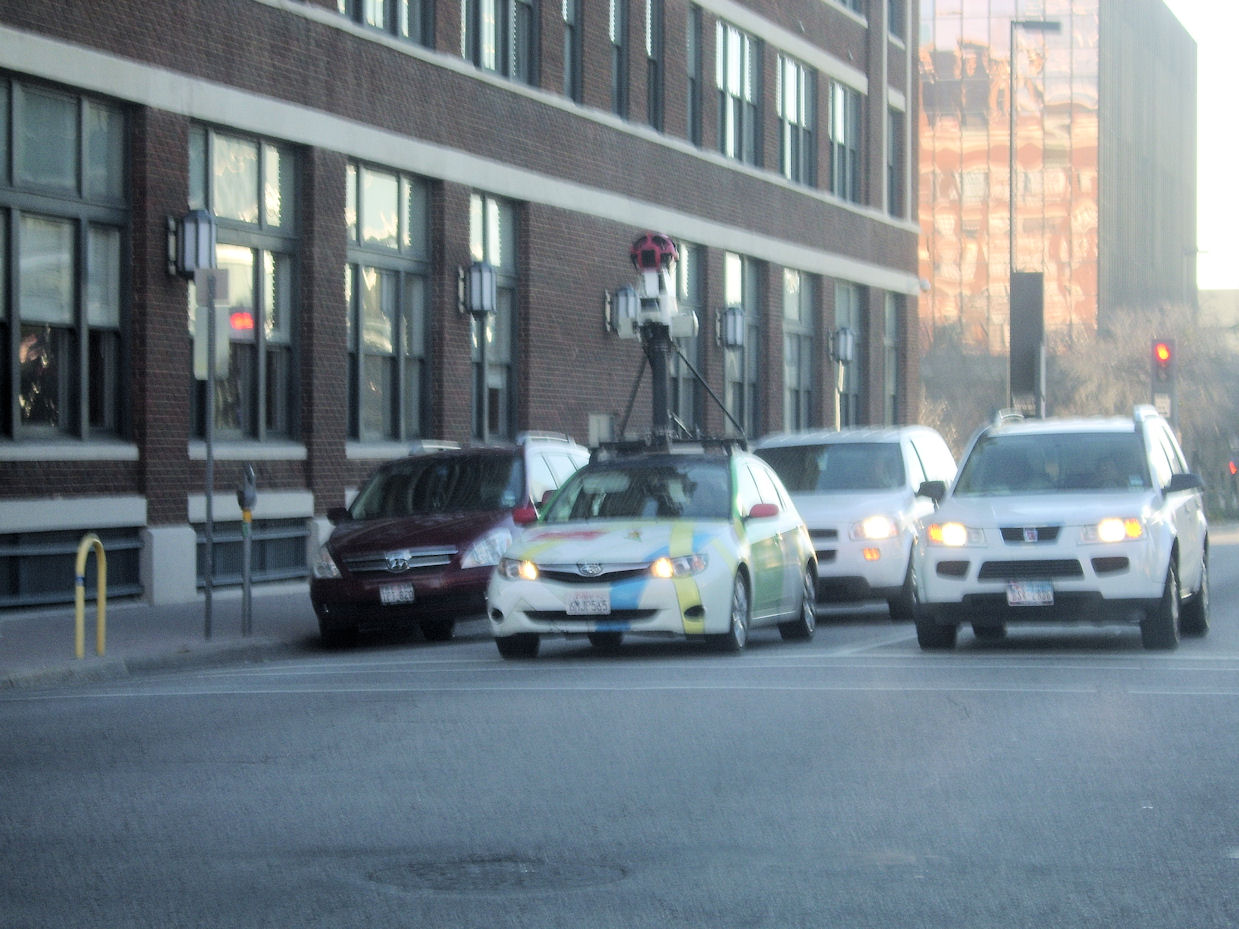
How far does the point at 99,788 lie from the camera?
29.3 ft

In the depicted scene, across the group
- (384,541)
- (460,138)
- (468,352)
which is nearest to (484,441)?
(468,352)

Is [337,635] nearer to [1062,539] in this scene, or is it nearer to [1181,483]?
[1062,539]

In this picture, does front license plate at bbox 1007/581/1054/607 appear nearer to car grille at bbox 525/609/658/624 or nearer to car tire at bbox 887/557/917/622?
car grille at bbox 525/609/658/624

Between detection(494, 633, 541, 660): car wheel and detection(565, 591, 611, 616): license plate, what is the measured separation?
0.55 meters

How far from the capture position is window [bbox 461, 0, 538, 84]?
1102 inches

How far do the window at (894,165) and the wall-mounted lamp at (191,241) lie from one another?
1034 inches

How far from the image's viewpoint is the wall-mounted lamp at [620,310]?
3120 cm

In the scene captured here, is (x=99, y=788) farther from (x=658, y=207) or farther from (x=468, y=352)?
(x=658, y=207)

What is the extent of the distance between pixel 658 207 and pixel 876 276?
452 inches

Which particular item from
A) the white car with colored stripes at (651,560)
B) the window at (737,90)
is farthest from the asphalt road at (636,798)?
the window at (737,90)

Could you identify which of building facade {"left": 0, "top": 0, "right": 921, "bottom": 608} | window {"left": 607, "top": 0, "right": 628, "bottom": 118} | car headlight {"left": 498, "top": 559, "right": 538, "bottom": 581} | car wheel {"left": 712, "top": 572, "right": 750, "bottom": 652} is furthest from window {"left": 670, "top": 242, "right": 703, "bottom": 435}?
car headlight {"left": 498, "top": 559, "right": 538, "bottom": 581}

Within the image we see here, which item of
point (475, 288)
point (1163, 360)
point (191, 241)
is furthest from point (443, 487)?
point (1163, 360)

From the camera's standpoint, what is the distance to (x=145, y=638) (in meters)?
16.9

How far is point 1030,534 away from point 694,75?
859 inches
